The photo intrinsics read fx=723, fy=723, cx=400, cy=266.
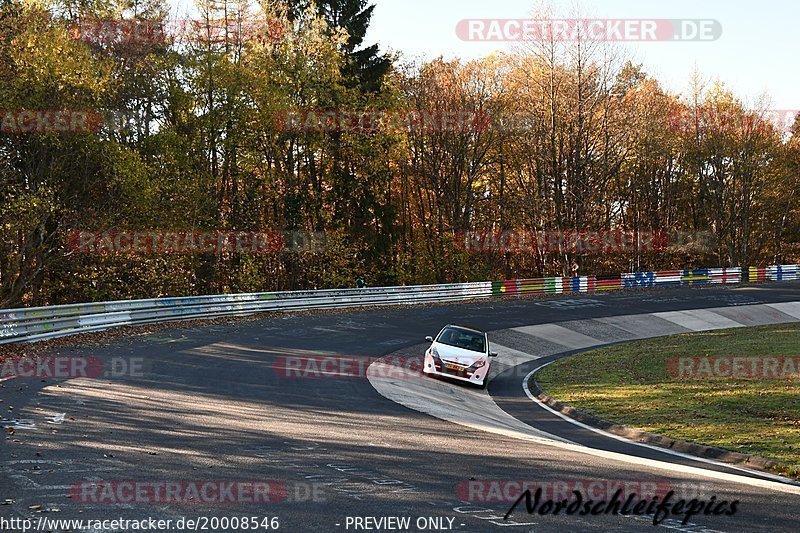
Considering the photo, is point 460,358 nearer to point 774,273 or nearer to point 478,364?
point 478,364

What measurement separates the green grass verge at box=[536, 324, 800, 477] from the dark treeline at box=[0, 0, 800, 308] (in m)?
19.0

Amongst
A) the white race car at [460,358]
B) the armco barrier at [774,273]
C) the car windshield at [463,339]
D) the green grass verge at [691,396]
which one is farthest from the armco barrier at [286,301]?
the green grass verge at [691,396]

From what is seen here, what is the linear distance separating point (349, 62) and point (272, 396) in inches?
1317

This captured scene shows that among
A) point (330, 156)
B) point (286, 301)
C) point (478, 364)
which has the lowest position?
point (478, 364)

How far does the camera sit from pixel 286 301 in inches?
1302

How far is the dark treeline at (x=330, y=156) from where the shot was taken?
2814 centimetres

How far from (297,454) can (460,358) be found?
33.4 feet

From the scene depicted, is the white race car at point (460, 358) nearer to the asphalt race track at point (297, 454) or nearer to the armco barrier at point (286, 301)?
the asphalt race track at point (297, 454)

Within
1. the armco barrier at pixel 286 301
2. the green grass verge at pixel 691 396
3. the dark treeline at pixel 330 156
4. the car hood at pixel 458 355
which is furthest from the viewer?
the dark treeline at pixel 330 156

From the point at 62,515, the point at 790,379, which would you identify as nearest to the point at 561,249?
the point at 790,379

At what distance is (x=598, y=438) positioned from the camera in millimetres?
13500

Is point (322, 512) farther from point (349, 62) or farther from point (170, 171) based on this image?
point (349, 62)

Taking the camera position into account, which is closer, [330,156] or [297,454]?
[297,454]

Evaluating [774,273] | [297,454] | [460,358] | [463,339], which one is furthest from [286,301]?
[774,273]
